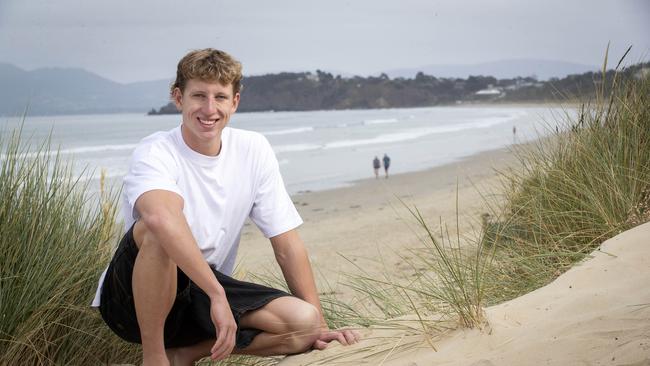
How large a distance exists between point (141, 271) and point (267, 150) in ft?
2.56

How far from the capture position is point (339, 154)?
1071 inches

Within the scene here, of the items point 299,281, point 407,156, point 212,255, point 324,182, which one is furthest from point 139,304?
point 407,156

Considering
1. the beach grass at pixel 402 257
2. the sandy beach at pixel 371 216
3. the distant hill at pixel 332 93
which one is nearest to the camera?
the beach grass at pixel 402 257

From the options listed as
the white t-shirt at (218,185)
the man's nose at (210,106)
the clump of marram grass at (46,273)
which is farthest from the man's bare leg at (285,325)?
the man's nose at (210,106)

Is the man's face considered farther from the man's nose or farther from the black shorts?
the black shorts

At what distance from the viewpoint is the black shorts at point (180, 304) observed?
2.64 meters

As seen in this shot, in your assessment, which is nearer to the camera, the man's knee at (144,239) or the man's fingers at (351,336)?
the man's knee at (144,239)

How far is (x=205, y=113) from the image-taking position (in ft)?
9.07

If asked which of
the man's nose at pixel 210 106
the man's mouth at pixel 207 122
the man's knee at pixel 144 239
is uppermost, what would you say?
the man's nose at pixel 210 106

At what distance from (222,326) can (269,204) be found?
670mm

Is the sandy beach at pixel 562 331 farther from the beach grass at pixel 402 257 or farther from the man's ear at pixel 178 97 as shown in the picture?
the man's ear at pixel 178 97

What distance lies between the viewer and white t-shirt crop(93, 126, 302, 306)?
2.68m

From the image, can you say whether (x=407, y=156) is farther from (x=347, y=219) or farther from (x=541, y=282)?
(x=541, y=282)

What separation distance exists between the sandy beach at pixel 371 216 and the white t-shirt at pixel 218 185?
2252 millimetres
